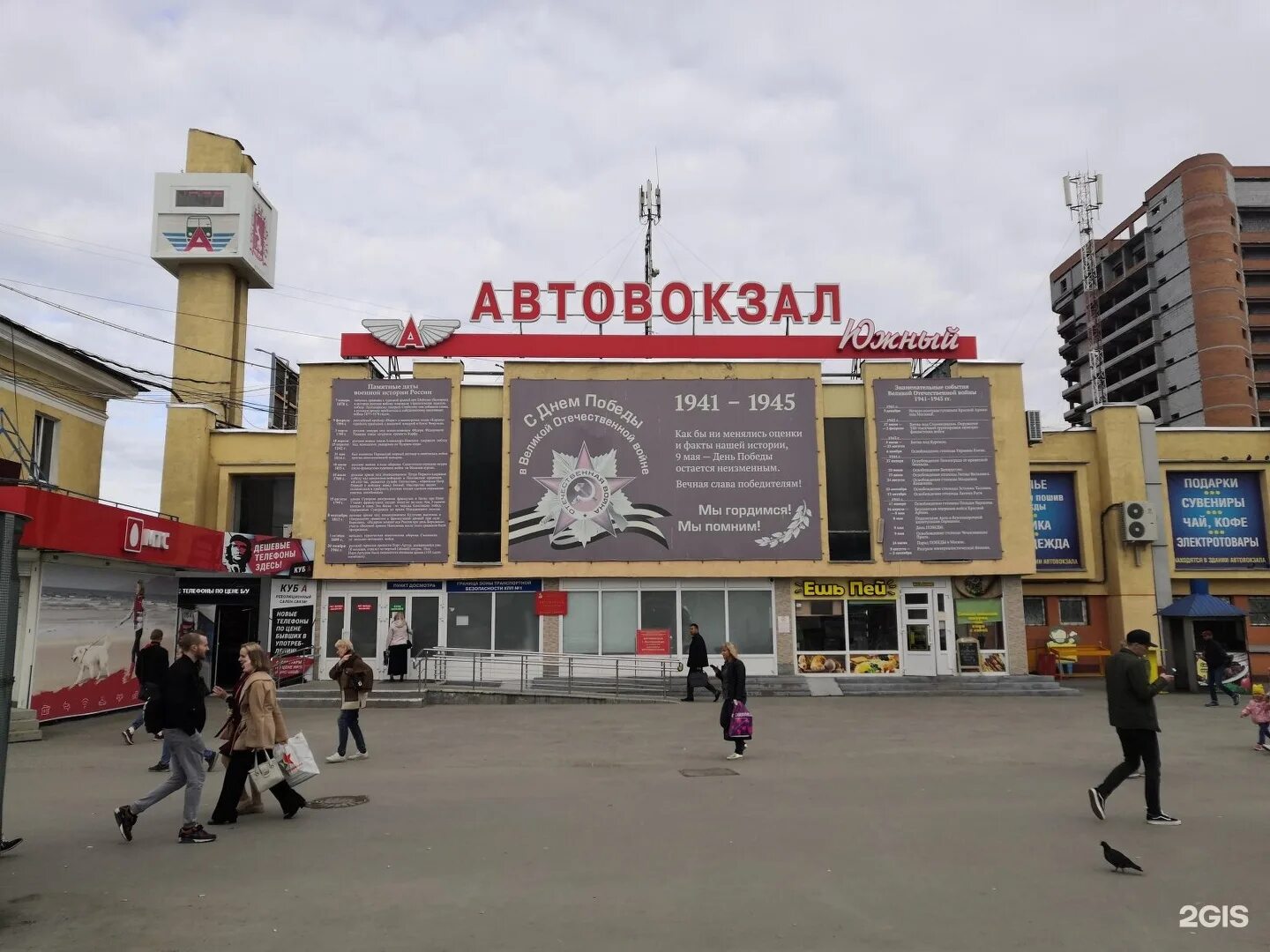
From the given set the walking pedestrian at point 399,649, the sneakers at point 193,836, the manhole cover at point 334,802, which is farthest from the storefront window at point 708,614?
the sneakers at point 193,836

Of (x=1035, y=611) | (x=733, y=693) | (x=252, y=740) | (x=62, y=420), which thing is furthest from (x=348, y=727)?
(x=1035, y=611)

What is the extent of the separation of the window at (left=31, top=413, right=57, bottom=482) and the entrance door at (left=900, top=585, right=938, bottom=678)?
23.0m

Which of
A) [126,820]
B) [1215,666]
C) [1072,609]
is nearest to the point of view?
[126,820]

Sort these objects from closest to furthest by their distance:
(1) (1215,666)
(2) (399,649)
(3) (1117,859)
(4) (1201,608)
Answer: (3) (1117,859)
(1) (1215,666)
(4) (1201,608)
(2) (399,649)

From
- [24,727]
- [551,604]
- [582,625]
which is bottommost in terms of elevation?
[24,727]

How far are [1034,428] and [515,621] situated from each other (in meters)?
16.2

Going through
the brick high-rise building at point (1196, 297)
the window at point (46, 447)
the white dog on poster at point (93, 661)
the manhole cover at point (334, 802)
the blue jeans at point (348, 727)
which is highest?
the brick high-rise building at point (1196, 297)

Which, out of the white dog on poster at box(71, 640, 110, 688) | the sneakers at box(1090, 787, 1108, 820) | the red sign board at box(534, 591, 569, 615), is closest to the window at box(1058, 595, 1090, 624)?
the red sign board at box(534, 591, 569, 615)

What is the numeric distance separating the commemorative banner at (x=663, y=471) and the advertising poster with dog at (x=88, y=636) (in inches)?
359

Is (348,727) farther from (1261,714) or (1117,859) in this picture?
(1261,714)

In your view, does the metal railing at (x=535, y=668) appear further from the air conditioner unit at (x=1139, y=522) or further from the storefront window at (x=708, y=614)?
the air conditioner unit at (x=1139, y=522)

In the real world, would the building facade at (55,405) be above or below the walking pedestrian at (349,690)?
above

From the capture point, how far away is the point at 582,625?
25.0 metres

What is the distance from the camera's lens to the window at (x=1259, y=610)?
92.6ft
